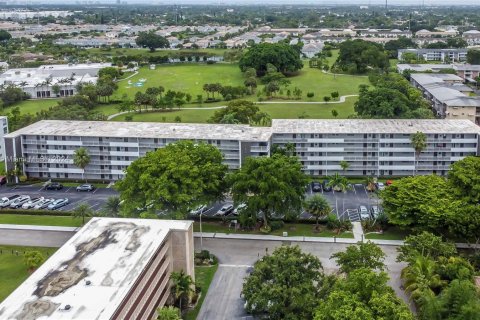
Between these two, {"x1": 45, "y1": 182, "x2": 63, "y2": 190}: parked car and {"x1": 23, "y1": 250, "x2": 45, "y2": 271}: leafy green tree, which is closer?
{"x1": 23, "y1": 250, "x2": 45, "y2": 271}: leafy green tree

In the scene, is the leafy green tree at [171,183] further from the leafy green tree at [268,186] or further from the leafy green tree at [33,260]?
the leafy green tree at [33,260]

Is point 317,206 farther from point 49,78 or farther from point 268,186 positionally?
point 49,78

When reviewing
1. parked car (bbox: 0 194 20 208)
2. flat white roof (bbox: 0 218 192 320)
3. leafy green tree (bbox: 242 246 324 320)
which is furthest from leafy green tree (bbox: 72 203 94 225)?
leafy green tree (bbox: 242 246 324 320)

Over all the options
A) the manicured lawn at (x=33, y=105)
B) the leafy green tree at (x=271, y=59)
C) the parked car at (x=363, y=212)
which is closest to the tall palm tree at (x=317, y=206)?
the parked car at (x=363, y=212)

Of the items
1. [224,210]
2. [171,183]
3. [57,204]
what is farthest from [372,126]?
[57,204]

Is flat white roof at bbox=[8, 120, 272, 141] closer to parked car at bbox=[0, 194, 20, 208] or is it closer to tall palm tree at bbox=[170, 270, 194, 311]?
parked car at bbox=[0, 194, 20, 208]
